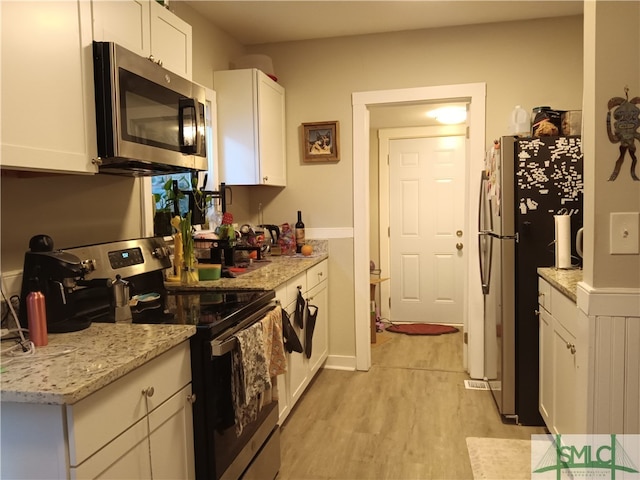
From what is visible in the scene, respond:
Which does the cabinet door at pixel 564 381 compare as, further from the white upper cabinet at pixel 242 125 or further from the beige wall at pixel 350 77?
the white upper cabinet at pixel 242 125

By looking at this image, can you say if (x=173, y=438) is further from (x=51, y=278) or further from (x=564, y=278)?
(x=564, y=278)

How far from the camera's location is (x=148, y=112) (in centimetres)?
179

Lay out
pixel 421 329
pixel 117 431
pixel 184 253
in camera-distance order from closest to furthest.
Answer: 1. pixel 117 431
2. pixel 184 253
3. pixel 421 329

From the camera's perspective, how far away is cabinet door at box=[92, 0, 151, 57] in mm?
1622

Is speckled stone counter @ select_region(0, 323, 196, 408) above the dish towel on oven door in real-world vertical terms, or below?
above

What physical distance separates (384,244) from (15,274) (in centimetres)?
403

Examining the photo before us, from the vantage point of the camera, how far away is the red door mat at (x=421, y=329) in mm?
4777

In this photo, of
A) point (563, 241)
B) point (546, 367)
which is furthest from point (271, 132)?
point (546, 367)

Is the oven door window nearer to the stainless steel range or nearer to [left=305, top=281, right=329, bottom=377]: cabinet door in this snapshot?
the stainless steel range

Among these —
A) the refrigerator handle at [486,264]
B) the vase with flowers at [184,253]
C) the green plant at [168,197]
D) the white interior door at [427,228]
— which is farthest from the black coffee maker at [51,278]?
the white interior door at [427,228]

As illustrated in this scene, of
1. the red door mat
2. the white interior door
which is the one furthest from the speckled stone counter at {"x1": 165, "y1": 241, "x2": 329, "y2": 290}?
the white interior door

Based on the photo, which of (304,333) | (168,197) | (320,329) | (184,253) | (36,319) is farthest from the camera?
(320,329)

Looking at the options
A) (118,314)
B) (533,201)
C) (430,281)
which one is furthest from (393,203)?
(118,314)

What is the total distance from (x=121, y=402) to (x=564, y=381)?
6.05ft
